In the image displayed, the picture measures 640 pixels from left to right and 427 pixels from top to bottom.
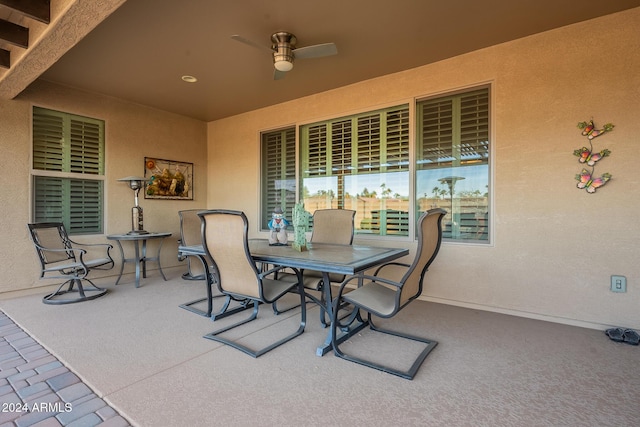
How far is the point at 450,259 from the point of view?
11.4 feet

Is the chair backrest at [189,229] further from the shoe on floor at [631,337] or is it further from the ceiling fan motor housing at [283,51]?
the shoe on floor at [631,337]

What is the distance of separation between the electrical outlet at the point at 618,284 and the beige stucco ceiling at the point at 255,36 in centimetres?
228

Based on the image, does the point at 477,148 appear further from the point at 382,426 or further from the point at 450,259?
the point at 382,426

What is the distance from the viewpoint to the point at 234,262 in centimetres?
233

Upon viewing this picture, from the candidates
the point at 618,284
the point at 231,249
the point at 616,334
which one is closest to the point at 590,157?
the point at 618,284

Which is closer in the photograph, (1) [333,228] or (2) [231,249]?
(2) [231,249]

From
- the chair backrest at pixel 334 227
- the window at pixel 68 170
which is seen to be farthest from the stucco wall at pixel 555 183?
the window at pixel 68 170

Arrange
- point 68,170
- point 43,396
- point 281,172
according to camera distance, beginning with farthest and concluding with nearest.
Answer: point 281,172 < point 68,170 < point 43,396

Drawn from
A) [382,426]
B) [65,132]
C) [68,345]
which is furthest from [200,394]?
[65,132]

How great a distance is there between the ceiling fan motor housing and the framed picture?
3.15m

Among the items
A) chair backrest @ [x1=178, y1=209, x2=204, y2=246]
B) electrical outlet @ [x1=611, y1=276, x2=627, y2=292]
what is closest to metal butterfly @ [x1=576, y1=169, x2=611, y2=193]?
electrical outlet @ [x1=611, y1=276, x2=627, y2=292]

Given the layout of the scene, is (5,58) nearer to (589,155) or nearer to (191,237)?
(191,237)

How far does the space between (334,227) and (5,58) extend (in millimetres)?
3581

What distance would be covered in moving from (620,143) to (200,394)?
3739mm
